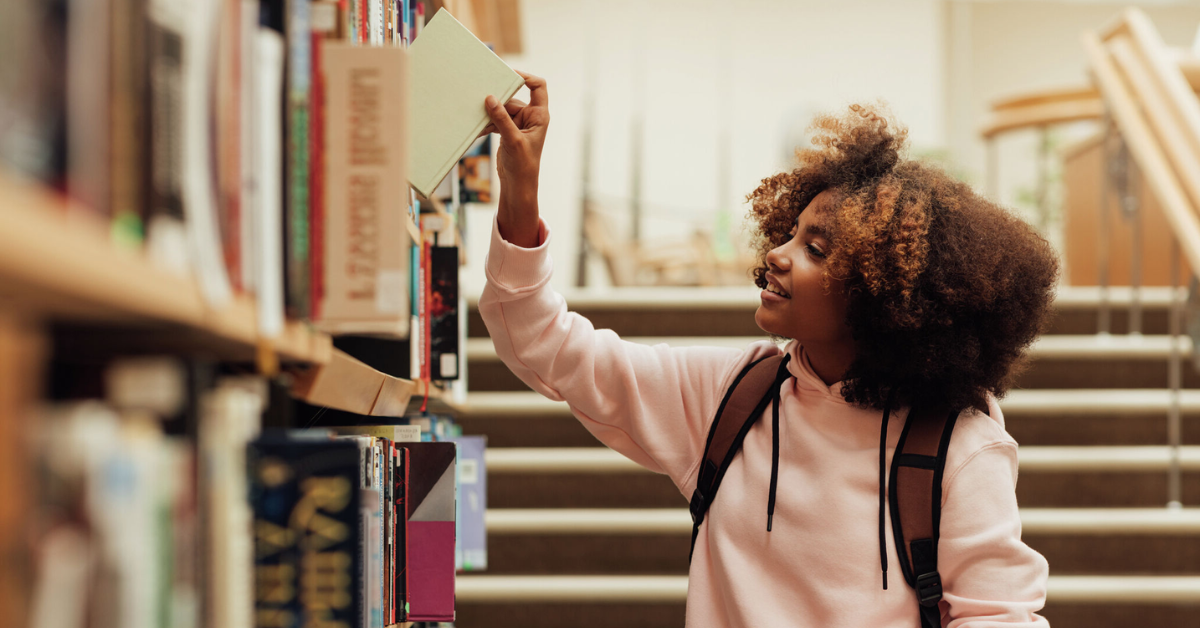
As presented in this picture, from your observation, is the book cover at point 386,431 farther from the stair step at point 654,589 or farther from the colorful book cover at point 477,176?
the stair step at point 654,589

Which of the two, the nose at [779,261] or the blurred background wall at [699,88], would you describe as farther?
the blurred background wall at [699,88]

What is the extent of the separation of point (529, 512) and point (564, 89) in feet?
14.6

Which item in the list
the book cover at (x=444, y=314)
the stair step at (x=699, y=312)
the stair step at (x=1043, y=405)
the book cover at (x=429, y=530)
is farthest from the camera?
the stair step at (x=699, y=312)

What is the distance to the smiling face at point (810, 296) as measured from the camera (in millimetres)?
1216

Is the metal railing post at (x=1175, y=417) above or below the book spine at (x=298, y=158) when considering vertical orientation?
below

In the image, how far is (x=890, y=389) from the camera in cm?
121

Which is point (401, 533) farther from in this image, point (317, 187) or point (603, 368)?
point (317, 187)

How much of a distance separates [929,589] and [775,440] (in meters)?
0.27

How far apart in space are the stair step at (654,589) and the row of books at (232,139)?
1906mm

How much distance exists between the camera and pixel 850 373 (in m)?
1.23

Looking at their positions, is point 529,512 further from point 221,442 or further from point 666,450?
point 221,442

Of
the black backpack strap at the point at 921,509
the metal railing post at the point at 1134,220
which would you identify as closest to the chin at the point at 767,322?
the black backpack strap at the point at 921,509

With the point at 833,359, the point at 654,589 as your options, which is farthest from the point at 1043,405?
the point at 833,359

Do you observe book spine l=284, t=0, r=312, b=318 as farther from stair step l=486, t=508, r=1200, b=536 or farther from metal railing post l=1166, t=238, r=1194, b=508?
metal railing post l=1166, t=238, r=1194, b=508
